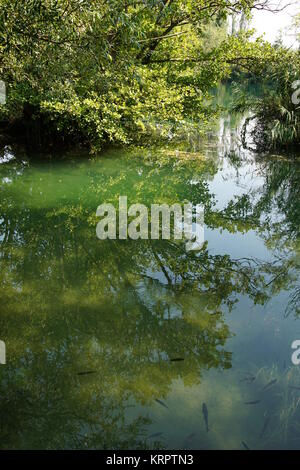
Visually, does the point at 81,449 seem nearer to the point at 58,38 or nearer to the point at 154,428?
the point at 154,428

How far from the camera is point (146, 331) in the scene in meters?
3.30

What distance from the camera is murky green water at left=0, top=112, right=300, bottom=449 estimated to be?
233cm

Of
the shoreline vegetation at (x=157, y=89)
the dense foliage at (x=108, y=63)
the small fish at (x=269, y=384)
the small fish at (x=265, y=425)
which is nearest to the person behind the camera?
the small fish at (x=265, y=425)

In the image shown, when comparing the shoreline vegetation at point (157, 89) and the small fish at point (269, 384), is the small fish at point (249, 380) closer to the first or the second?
the small fish at point (269, 384)

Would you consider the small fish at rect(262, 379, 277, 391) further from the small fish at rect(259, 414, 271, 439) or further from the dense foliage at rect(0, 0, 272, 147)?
A: the dense foliage at rect(0, 0, 272, 147)

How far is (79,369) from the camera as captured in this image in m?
2.79

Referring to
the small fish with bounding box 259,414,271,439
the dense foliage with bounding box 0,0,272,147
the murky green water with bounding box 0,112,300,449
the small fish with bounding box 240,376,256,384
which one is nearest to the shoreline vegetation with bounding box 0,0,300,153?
the dense foliage with bounding box 0,0,272,147

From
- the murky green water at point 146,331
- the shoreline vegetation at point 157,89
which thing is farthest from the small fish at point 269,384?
the shoreline vegetation at point 157,89

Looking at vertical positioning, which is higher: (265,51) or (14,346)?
(265,51)

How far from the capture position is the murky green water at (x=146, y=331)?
2.33 metres

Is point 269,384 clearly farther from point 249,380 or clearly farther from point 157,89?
point 157,89

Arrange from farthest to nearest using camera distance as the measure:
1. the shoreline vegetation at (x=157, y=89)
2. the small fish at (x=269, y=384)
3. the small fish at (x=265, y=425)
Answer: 1. the shoreline vegetation at (x=157, y=89)
2. the small fish at (x=269, y=384)
3. the small fish at (x=265, y=425)
